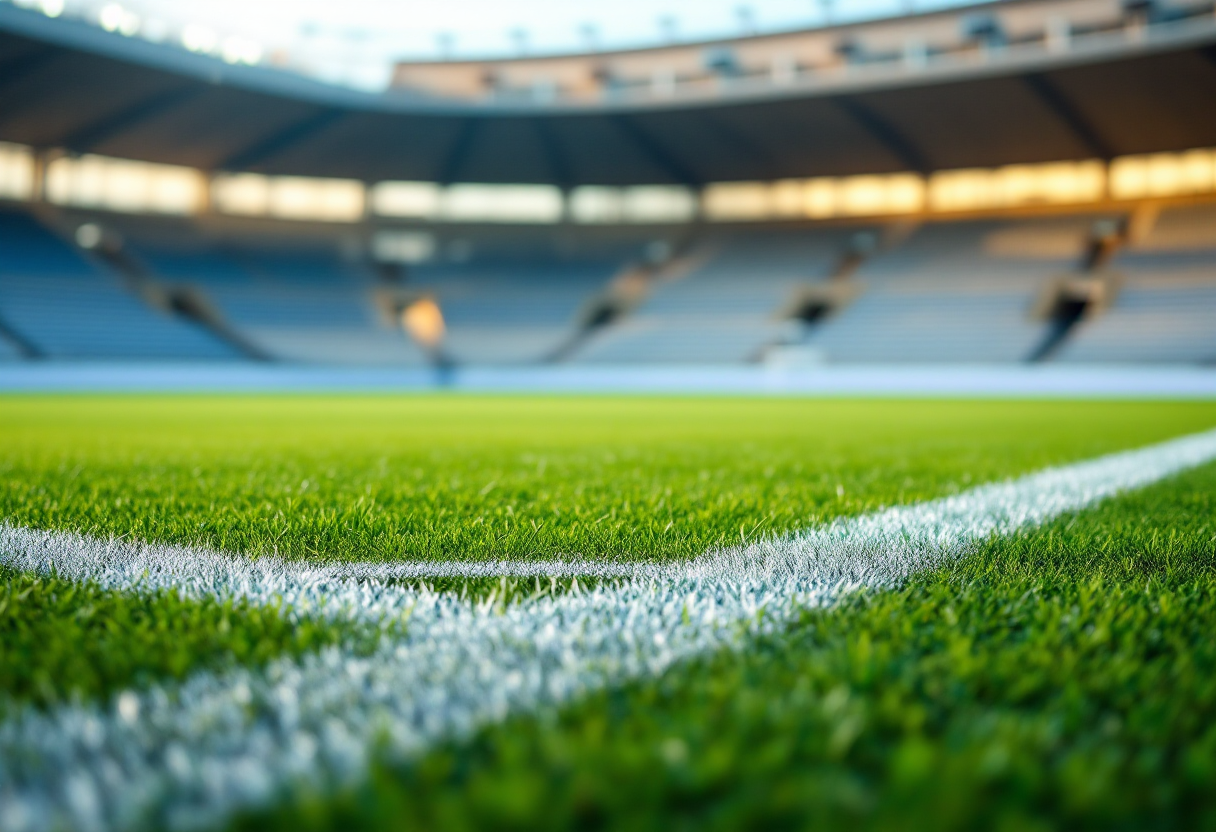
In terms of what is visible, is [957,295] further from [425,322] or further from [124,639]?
[124,639]

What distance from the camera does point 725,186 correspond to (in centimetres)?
3306

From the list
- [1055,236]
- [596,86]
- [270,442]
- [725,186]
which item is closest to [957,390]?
[1055,236]

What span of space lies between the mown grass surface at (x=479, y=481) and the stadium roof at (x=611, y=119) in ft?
60.3

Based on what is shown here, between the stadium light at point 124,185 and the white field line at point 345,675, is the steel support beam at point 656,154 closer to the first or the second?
the stadium light at point 124,185

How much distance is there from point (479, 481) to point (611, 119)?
26767 millimetres

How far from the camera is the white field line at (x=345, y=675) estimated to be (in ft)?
2.69

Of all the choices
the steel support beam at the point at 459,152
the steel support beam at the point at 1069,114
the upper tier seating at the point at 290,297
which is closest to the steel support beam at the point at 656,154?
the steel support beam at the point at 459,152

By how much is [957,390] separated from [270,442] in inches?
840

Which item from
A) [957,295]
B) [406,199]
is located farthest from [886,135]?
[406,199]

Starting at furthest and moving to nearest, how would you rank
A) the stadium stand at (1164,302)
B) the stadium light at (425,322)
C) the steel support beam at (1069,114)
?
the stadium light at (425,322)
the steel support beam at (1069,114)
the stadium stand at (1164,302)

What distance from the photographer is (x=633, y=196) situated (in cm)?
3406

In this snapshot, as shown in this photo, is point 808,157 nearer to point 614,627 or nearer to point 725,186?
point 725,186

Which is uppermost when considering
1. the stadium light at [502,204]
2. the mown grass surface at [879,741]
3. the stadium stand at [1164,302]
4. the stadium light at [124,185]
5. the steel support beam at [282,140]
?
the steel support beam at [282,140]

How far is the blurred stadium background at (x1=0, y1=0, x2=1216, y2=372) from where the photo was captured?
24.0 m
